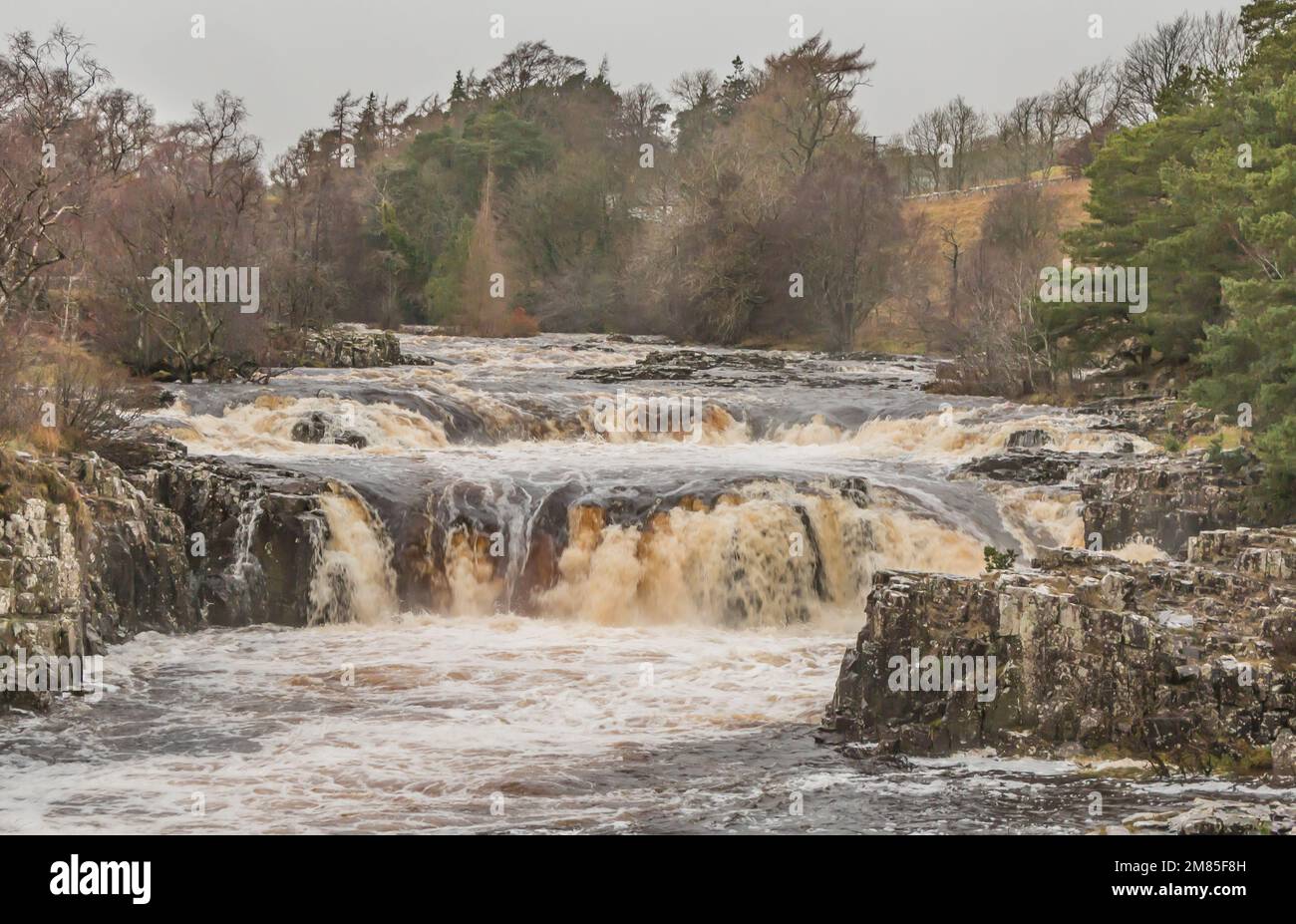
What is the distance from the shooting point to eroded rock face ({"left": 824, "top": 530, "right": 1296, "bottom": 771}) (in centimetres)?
1235

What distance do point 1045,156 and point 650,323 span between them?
41.3m

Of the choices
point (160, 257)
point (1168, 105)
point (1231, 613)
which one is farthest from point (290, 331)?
point (1231, 613)

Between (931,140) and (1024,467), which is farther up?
(931,140)

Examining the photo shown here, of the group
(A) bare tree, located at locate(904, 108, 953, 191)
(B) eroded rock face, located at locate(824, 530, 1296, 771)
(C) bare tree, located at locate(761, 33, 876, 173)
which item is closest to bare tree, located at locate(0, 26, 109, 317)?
(B) eroded rock face, located at locate(824, 530, 1296, 771)

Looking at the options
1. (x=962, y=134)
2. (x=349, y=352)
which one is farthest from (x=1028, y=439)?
(x=962, y=134)

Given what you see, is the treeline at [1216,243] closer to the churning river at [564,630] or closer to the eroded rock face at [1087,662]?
the churning river at [564,630]

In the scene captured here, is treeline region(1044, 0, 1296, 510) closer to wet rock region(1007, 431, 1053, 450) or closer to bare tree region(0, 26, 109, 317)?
wet rock region(1007, 431, 1053, 450)

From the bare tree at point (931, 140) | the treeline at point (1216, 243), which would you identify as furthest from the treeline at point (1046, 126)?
the treeline at point (1216, 243)

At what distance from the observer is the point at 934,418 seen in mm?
30781
